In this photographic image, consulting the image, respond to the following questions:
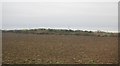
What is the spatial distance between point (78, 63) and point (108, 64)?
1.32 m

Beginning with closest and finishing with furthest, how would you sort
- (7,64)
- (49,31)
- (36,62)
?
(7,64)
(36,62)
(49,31)

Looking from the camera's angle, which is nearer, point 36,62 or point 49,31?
point 36,62

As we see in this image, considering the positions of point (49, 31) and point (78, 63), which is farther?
point (49, 31)

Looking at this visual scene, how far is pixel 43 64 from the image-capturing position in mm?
10477

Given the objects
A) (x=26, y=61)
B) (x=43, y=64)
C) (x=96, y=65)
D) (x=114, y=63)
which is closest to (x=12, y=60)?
(x=26, y=61)

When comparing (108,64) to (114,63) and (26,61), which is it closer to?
(114,63)

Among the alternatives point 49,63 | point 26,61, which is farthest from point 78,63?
point 26,61

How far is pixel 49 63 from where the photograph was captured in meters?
10.8

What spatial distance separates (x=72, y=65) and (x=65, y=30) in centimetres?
3310

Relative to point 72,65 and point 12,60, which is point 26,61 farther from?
point 72,65

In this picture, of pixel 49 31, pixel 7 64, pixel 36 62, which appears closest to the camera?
pixel 7 64

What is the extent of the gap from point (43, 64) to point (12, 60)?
166 centimetres

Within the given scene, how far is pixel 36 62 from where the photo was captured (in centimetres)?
1090

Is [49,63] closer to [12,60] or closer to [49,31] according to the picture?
[12,60]
